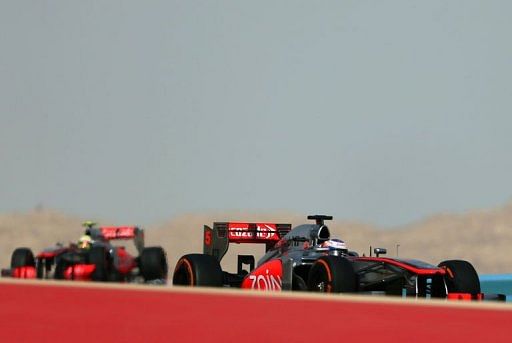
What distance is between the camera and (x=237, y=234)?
1545cm

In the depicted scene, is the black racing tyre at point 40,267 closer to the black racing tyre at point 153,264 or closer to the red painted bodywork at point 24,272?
the red painted bodywork at point 24,272

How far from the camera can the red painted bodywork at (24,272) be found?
12609 millimetres

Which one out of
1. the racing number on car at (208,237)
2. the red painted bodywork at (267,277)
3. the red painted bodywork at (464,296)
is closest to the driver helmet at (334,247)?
the red painted bodywork at (267,277)

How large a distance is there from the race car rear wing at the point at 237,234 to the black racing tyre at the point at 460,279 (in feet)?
11.1

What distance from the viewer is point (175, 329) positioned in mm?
5305

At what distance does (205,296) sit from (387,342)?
5.65 ft

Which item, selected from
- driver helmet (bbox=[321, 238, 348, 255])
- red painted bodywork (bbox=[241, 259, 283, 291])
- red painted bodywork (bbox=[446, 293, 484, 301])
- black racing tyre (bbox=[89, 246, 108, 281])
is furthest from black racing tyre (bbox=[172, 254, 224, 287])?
red painted bodywork (bbox=[446, 293, 484, 301])

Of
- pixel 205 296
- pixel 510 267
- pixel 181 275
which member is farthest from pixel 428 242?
pixel 205 296

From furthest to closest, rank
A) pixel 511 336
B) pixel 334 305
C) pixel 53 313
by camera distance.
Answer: pixel 53 313 < pixel 334 305 < pixel 511 336

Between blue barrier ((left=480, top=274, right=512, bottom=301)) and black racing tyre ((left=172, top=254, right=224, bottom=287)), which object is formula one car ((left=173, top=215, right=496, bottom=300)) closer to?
black racing tyre ((left=172, top=254, right=224, bottom=287))

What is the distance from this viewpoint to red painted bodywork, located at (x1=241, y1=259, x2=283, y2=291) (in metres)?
13.6

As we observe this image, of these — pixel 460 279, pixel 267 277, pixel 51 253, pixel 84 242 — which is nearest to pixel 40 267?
pixel 51 253

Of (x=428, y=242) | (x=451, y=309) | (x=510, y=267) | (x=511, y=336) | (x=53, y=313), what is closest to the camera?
(x=511, y=336)

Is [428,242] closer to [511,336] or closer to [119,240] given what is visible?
[119,240]
